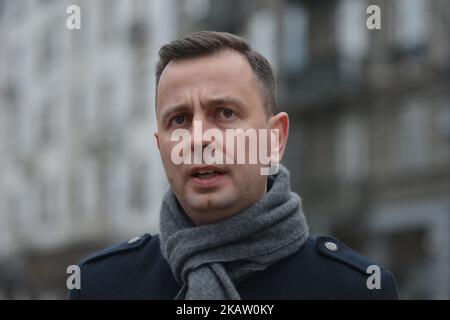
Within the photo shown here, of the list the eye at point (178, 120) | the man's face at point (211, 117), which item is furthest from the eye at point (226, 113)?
the eye at point (178, 120)

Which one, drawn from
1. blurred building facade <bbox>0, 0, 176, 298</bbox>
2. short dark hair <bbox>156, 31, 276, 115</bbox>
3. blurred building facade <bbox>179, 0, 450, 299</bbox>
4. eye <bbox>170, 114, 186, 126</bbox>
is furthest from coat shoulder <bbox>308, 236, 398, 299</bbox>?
blurred building facade <bbox>0, 0, 176, 298</bbox>

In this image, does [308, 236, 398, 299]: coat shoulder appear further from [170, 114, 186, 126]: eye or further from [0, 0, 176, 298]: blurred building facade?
[0, 0, 176, 298]: blurred building facade

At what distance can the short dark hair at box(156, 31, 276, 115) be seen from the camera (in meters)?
2.50

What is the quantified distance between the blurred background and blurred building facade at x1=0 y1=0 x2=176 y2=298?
7cm

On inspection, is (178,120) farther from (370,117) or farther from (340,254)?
(370,117)

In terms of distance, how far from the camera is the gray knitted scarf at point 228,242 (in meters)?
2.45

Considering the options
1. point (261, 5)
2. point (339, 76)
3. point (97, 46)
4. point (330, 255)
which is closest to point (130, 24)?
point (97, 46)

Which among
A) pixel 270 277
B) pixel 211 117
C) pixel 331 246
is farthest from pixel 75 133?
pixel 211 117

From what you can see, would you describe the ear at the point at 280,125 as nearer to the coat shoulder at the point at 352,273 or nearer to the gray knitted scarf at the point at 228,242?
the gray knitted scarf at the point at 228,242

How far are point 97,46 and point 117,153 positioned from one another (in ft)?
13.1

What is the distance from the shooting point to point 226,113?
A: 246cm

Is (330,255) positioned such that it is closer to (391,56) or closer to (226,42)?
(226,42)
